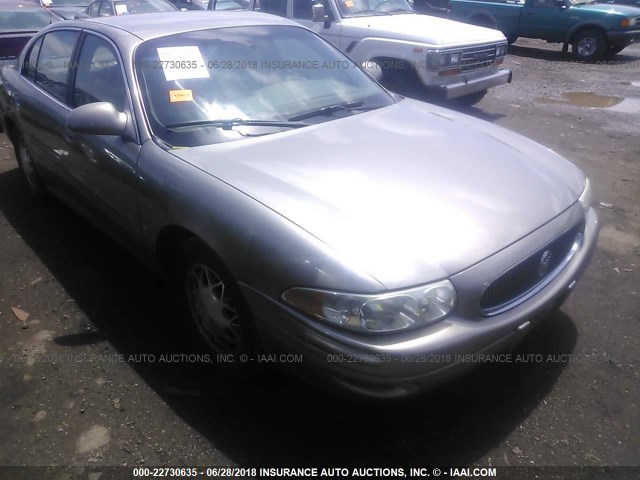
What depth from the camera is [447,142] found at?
3.05 meters

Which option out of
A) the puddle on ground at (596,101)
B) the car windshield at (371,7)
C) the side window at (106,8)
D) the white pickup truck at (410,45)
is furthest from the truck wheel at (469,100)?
the side window at (106,8)

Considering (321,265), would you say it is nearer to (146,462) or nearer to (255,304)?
(255,304)

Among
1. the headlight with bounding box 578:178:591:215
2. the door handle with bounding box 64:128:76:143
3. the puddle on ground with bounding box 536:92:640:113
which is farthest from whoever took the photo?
the puddle on ground with bounding box 536:92:640:113

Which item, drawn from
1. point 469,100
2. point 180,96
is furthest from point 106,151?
point 469,100

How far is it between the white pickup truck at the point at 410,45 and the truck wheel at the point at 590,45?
558 cm

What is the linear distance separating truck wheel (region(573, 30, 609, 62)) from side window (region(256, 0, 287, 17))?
24.1ft

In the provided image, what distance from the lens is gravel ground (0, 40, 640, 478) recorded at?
2410 mm

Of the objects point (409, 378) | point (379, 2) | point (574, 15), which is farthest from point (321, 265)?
point (574, 15)

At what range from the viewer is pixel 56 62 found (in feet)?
13.3

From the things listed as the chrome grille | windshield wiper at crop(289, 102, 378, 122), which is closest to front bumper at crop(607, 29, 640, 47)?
windshield wiper at crop(289, 102, 378, 122)

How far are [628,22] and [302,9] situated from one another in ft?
25.0

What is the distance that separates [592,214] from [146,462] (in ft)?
8.38

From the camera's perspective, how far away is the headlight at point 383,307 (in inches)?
79.9

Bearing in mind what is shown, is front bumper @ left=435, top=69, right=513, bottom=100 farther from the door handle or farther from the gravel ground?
the door handle
